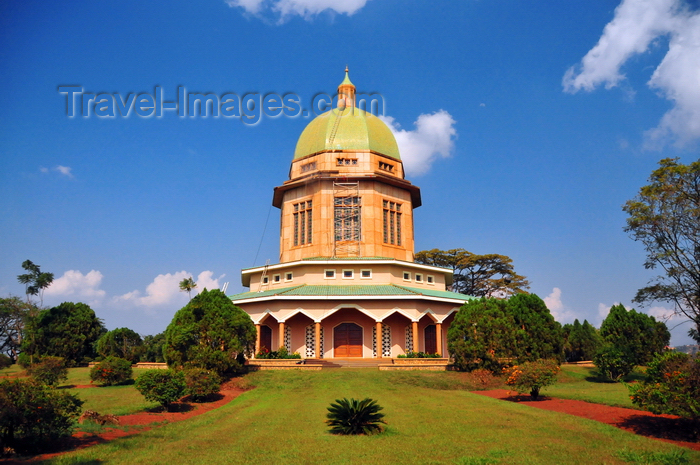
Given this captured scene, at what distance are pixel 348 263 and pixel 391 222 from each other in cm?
730

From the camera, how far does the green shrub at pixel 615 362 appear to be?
28.3m

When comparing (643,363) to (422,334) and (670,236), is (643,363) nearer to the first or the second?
(670,236)

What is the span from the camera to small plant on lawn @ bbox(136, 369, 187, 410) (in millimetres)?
19500

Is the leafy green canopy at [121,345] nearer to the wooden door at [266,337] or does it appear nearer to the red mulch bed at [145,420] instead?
the wooden door at [266,337]

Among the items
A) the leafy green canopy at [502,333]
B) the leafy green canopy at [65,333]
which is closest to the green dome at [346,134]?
the leafy green canopy at [502,333]

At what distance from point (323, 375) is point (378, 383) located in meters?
3.51

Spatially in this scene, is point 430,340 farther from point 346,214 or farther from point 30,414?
point 30,414

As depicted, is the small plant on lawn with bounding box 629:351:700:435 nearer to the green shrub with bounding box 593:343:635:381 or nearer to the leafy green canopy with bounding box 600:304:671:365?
the green shrub with bounding box 593:343:635:381

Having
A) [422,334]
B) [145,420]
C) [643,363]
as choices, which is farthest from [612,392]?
[145,420]

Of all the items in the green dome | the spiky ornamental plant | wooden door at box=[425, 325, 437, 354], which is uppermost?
the green dome

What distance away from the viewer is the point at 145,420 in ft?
58.4

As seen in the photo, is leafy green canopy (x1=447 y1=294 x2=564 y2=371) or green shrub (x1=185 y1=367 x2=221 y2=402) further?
leafy green canopy (x1=447 y1=294 x2=564 y2=371)

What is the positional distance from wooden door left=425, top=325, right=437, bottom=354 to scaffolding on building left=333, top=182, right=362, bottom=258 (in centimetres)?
903

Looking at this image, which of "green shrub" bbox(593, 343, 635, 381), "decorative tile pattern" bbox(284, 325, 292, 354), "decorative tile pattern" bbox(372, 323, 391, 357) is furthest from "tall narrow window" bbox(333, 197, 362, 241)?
"green shrub" bbox(593, 343, 635, 381)
